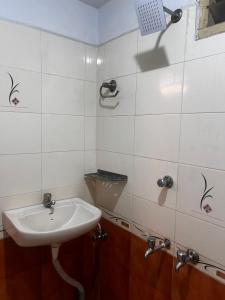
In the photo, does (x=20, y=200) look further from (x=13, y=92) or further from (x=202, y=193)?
(x=202, y=193)

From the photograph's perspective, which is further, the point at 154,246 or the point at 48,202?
the point at 48,202

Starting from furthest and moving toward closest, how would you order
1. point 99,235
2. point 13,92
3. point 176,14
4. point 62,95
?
1. point 99,235
2. point 62,95
3. point 13,92
4. point 176,14

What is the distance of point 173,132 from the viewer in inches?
47.5

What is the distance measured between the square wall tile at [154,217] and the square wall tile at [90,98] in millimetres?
728

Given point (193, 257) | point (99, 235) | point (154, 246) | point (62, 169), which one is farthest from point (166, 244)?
point (62, 169)

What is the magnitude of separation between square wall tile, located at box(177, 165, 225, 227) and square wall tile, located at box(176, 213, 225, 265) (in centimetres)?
3

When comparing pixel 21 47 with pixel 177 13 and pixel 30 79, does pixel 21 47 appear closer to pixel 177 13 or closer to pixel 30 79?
pixel 30 79

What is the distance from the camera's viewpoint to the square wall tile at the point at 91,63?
167 cm

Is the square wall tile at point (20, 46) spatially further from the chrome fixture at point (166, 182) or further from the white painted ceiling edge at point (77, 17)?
the chrome fixture at point (166, 182)

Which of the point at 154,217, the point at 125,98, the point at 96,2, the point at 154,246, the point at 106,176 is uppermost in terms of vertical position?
the point at 96,2

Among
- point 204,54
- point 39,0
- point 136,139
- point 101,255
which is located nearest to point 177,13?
point 204,54

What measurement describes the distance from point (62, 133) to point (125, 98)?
1.64ft

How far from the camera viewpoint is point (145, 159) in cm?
137

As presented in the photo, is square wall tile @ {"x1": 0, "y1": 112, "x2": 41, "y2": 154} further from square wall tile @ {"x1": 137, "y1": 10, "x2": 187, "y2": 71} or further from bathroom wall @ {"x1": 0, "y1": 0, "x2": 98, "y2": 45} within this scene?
square wall tile @ {"x1": 137, "y1": 10, "x2": 187, "y2": 71}
